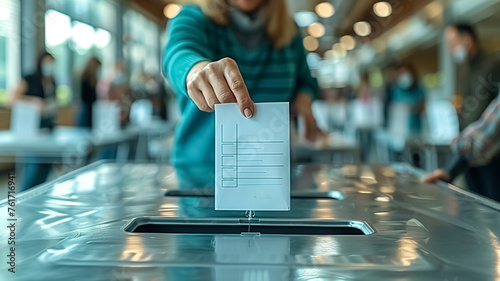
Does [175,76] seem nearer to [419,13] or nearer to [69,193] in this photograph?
[69,193]

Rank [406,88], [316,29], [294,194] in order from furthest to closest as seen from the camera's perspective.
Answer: [316,29] < [406,88] < [294,194]

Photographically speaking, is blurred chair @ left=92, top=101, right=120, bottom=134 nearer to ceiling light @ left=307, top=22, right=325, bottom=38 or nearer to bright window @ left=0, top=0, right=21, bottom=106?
bright window @ left=0, top=0, right=21, bottom=106

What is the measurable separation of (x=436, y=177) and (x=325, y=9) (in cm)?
Result: 1049

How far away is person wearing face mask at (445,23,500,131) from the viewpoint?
109 inches

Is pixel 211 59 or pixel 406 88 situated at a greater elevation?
pixel 406 88

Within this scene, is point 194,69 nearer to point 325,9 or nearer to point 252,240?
point 252,240

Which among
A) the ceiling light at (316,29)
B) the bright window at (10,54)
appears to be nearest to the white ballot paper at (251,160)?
the bright window at (10,54)

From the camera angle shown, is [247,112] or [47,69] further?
[47,69]

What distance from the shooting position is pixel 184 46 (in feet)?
3.98

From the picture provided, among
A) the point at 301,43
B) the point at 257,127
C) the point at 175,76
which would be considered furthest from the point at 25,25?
the point at 257,127

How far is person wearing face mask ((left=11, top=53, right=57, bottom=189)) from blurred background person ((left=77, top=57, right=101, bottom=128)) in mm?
300

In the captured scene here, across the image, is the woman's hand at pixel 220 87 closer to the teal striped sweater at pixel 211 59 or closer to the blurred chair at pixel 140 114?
the teal striped sweater at pixel 211 59

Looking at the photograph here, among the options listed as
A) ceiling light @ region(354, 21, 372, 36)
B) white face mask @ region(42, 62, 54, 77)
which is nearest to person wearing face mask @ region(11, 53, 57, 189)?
white face mask @ region(42, 62, 54, 77)

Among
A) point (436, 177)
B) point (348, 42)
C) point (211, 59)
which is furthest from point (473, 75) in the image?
point (348, 42)
